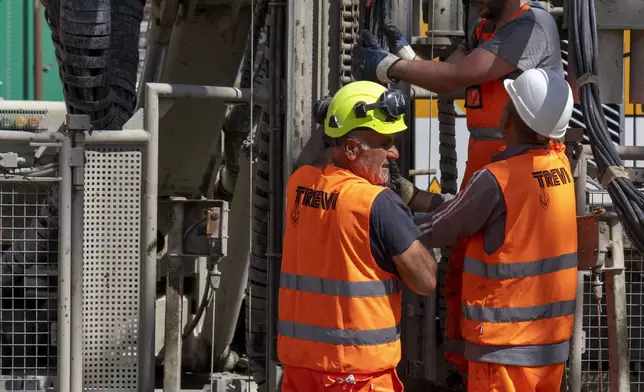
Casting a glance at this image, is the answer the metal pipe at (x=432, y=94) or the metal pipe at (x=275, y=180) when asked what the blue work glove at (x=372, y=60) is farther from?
the metal pipe at (x=432, y=94)

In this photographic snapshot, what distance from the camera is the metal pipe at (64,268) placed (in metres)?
5.65

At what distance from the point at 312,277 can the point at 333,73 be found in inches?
51.0

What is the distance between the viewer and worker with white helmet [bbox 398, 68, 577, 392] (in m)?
5.10

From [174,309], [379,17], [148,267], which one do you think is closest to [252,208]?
[174,309]

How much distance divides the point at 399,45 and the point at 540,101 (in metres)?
0.80

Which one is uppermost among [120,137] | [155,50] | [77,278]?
[155,50]

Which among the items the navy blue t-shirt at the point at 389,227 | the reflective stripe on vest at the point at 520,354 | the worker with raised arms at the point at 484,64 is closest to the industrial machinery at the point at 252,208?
the worker with raised arms at the point at 484,64

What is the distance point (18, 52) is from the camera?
18328 millimetres

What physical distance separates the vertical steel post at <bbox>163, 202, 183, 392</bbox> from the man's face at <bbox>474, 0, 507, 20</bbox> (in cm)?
167

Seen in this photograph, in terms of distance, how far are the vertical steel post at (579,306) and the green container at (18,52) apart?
530 inches

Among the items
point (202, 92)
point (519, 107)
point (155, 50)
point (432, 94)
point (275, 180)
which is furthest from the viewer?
point (155, 50)

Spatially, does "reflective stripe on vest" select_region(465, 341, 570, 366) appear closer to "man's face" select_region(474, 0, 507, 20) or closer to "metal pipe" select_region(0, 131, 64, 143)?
"man's face" select_region(474, 0, 507, 20)

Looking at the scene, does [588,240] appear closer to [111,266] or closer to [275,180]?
[275,180]

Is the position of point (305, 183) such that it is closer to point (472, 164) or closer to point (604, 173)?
point (472, 164)
